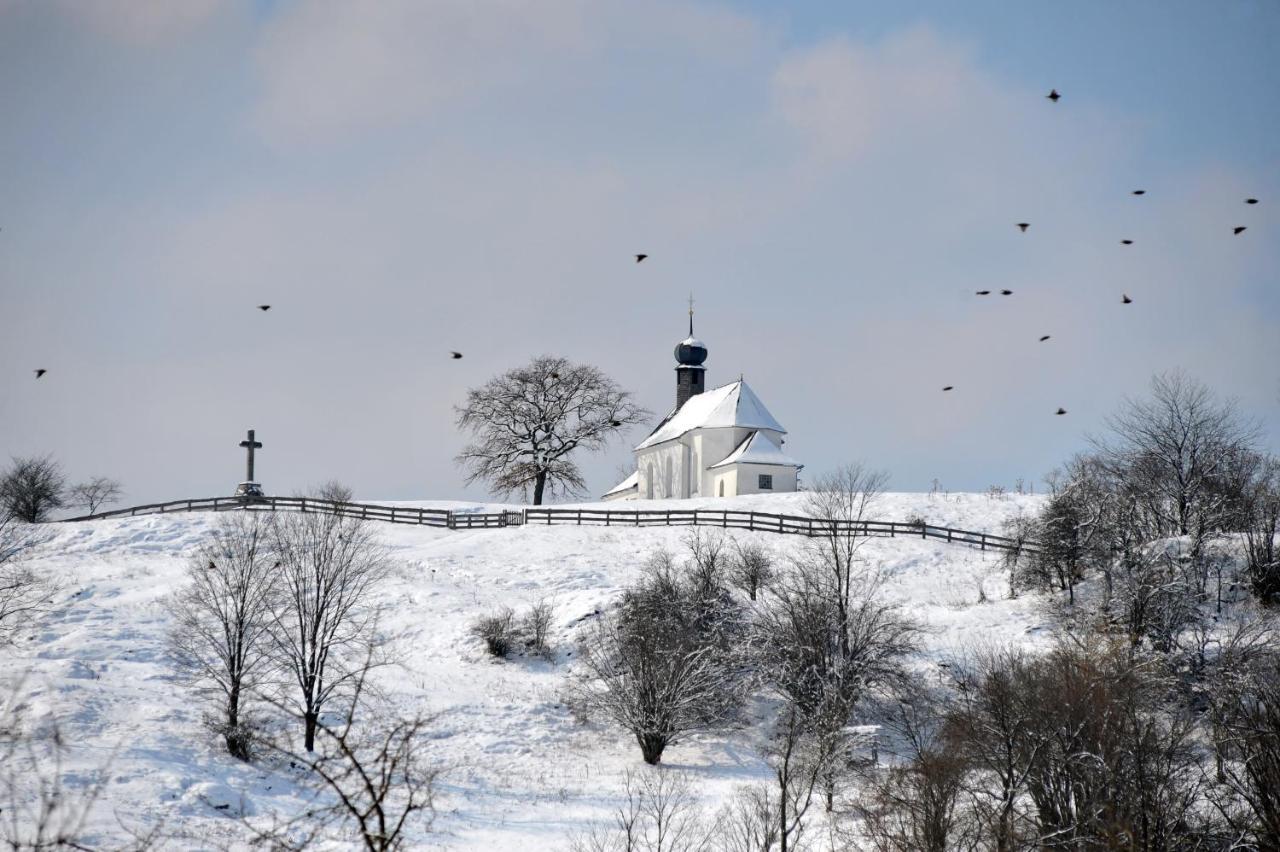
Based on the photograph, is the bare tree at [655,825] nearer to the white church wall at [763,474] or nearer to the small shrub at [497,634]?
the small shrub at [497,634]

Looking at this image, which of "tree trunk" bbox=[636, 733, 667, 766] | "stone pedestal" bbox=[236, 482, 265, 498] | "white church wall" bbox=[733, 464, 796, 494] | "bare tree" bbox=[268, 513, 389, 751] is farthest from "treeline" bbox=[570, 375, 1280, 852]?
"stone pedestal" bbox=[236, 482, 265, 498]

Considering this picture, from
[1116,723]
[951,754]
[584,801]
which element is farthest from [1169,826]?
[584,801]

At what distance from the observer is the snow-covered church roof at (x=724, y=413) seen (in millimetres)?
64750

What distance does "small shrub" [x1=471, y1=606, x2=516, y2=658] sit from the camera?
36.9 metres

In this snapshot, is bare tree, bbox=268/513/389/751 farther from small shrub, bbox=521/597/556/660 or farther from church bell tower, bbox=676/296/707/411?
church bell tower, bbox=676/296/707/411

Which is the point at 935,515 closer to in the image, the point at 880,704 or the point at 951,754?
the point at 880,704

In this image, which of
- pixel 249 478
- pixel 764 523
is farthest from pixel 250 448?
pixel 764 523

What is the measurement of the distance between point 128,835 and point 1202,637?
97.3ft

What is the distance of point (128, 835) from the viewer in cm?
2139

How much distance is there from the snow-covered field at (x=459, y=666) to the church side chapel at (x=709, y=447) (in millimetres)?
6520

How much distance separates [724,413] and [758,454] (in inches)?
196

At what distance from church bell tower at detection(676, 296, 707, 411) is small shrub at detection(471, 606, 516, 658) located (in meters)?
39.3

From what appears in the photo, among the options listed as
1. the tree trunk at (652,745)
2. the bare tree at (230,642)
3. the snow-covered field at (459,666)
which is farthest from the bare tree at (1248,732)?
the bare tree at (230,642)

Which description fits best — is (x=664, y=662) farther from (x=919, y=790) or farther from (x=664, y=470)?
(x=664, y=470)
